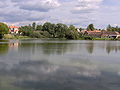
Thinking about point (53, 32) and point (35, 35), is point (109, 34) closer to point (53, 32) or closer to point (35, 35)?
point (53, 32)

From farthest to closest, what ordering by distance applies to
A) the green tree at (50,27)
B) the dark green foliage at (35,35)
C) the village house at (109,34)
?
1. the village house at (109,34)
2. the green tree at (50,27)
3. the dark green foliage at (35,35)

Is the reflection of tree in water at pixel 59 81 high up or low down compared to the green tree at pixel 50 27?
down

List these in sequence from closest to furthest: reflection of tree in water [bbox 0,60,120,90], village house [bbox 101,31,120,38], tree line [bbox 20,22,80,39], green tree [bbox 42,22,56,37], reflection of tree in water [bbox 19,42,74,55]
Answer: reflection of tree in water [bbox 0,60,120,90] → reflection of tree in water [bbox 19,42,74,55] → tree line [bbox 20,22,80,39] → green tree [bbox 42,22,56,37] → village house [bbox 101,31,120,38]

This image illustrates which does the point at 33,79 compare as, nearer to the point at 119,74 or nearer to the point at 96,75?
the point at 96,75

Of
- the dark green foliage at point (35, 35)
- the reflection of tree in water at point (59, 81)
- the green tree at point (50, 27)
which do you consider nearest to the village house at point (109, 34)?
the green tree at point (50, 27)

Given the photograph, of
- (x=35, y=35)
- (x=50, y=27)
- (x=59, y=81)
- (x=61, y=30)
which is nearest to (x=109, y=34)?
(x=61, y=30)

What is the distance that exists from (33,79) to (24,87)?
1.37 m

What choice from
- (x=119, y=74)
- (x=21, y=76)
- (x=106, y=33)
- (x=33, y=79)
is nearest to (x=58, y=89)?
(x=33, y=79)

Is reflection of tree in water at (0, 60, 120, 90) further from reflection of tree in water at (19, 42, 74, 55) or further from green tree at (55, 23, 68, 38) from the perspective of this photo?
green tree at (55, 23, 68, 38)

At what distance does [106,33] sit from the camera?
420 ft

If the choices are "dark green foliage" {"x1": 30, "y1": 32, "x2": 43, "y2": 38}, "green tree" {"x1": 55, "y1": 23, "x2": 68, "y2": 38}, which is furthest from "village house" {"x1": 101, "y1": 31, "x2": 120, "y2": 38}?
"dark green foliage" {"x1": 30, "y1": 32, "x2": 43, "y2": 38}

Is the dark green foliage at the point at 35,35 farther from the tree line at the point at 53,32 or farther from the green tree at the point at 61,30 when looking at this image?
the green tree at the point at 61,30

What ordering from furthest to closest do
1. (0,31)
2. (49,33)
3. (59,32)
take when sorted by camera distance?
(49,33) → (59,32) → (0,31)

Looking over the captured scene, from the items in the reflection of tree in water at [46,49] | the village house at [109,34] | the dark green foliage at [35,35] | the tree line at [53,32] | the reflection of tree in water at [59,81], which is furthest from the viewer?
the village house at [109,34]
